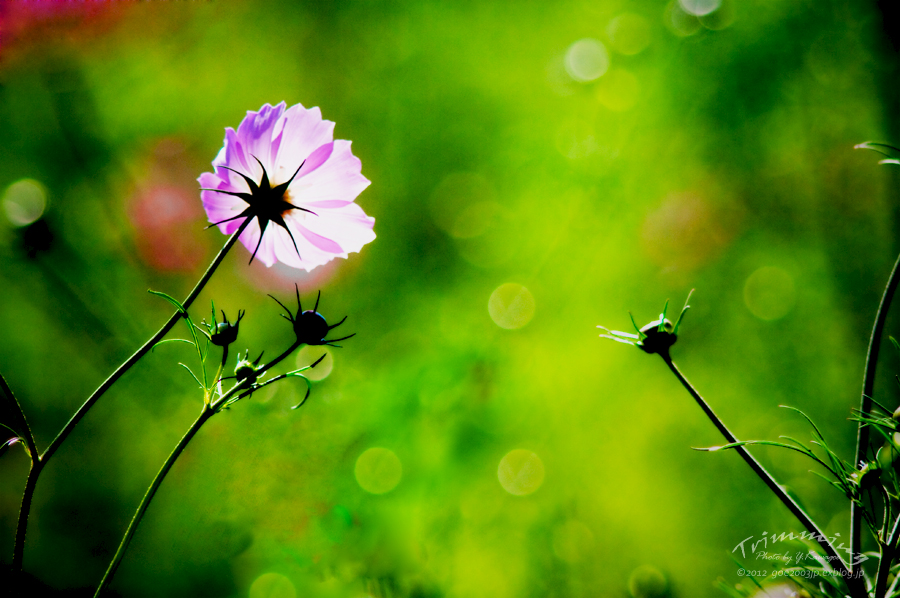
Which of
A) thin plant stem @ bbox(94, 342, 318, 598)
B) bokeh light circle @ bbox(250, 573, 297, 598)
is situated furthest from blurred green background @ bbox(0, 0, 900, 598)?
thin plant stem @ bbox(94, 342, 318, 598)

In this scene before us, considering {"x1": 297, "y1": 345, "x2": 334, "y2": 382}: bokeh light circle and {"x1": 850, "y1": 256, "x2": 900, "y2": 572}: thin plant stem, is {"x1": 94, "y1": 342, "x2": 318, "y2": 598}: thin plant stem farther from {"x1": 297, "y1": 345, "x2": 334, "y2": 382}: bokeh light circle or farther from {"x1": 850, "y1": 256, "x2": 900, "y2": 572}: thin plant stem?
{"x1": 297, "y1": 345, "x2": 334, "y2": 382}: bokeh light circle

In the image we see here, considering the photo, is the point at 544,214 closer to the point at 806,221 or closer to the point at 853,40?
the point at 806,221

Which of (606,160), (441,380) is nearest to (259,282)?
(441,380)

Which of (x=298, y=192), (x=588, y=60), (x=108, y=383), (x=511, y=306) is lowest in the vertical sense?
(x=108, y=383)

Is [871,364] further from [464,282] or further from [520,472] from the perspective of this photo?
[464,282]

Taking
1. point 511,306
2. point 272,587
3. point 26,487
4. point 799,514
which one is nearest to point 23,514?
point 26,487

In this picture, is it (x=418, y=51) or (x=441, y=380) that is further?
(x=418, y=51)
